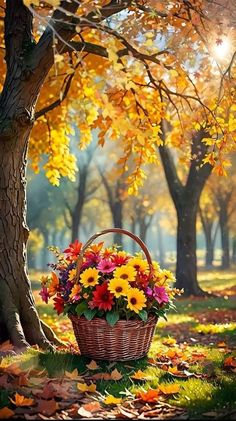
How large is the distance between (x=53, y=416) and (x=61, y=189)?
29.7m

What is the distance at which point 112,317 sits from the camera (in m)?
4.96

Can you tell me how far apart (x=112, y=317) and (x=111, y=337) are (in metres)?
0.23

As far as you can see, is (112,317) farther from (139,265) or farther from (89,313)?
(139,265)

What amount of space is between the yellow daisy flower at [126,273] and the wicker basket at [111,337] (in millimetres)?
274

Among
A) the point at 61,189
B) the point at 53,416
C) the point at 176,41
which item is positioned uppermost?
the point at 61,189

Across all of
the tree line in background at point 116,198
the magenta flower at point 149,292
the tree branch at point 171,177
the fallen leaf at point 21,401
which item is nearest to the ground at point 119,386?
the fallen leaf at point 21,401

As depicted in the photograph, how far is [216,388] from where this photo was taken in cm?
440

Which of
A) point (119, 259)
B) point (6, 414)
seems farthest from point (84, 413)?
point (119, 259)

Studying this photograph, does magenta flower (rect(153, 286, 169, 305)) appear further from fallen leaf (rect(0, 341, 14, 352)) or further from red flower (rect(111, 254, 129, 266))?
fallen leaf (rect(0, 341, 14, 352))

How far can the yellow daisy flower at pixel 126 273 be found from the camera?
5055 mm

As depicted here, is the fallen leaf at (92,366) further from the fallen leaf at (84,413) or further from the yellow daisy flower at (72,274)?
the fallen leaf at (84,413)

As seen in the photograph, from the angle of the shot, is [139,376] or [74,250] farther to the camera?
[74,250]

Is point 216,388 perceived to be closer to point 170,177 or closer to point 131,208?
point 170,177

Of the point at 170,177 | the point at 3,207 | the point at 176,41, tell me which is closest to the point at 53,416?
the point at 3,207
